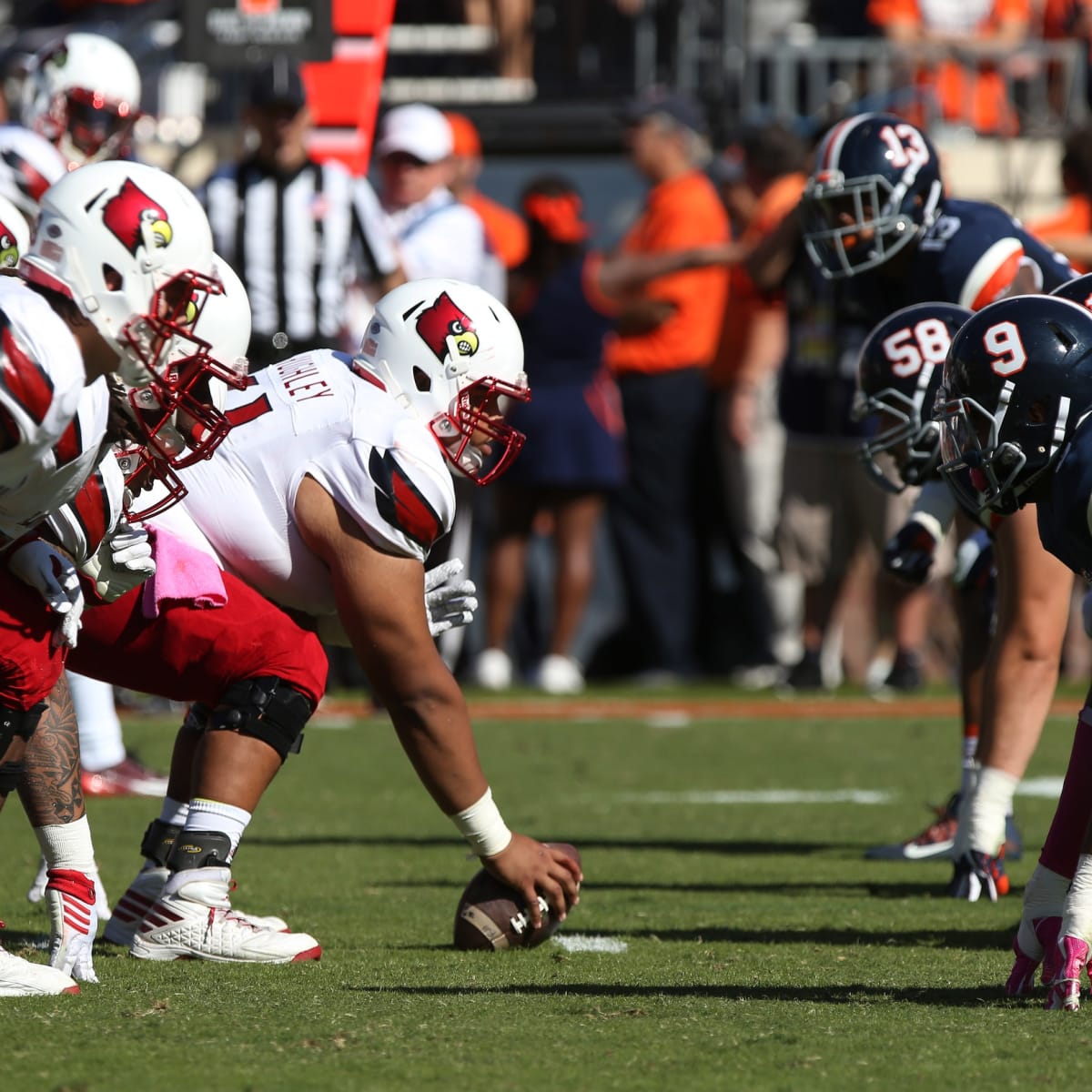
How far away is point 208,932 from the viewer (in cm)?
425

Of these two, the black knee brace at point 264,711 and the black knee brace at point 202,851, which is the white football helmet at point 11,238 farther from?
the black knee brace at point 202,851

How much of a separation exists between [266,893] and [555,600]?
17.4ft

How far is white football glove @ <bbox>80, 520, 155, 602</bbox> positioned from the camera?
3.98m

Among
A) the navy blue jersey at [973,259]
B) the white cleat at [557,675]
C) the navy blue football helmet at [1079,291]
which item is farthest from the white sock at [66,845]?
the white cleat at [557,675]

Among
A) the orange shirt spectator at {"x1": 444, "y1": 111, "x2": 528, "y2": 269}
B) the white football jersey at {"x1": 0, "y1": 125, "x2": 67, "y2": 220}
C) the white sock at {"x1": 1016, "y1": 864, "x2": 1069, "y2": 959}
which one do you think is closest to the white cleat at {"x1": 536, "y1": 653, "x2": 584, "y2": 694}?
the orange shirt spectator at {"x1": 444, "y1": 111, "x2": 528, "y2": 269}

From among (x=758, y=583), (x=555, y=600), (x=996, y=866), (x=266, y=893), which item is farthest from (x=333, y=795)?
(x=758, y=583)

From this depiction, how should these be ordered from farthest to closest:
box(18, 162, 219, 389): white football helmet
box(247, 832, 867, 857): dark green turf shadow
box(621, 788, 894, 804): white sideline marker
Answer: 1. box(621, 788, 894, 804): white sideline marker
2. box(247, 832, 867, 857): dark green turf shadow
3. box(18, 162, 219, 389): white football helmet

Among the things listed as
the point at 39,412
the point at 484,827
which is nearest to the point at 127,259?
the point at 39,412

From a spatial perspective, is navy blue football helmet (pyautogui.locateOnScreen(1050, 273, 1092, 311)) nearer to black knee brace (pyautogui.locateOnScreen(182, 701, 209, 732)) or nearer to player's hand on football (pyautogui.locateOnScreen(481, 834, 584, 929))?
player's hand on football (pyautogui.locateOnScreen(481, 834, 584, 929))

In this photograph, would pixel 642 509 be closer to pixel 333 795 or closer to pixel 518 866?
pixel 333 795

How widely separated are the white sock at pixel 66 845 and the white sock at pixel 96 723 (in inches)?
78.0

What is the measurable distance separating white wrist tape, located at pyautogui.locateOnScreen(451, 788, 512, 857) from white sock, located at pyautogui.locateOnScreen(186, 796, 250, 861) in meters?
0.44

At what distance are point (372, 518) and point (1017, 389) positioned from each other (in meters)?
1.27

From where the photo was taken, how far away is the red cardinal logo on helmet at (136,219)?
11.6ft
